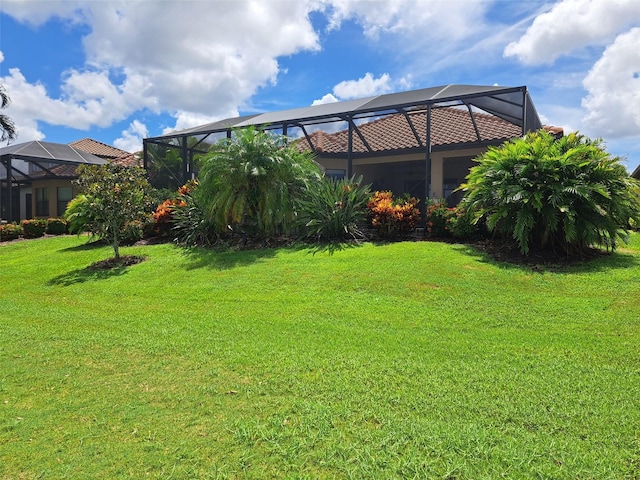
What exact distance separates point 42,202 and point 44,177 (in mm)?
2032

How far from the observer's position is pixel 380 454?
2.80 m

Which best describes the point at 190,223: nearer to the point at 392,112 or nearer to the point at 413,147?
the point at 392,112

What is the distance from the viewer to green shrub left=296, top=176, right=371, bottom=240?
11109 mm

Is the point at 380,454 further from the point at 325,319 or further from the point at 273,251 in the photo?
the point at 273,251

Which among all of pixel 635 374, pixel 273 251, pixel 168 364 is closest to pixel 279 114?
pixel 273 251

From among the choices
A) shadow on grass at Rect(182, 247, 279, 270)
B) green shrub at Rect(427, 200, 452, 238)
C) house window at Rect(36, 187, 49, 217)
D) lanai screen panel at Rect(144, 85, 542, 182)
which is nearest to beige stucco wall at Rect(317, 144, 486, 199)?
lanai screen panel at Rect(144, 85, 542, 182)

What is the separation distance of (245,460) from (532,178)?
26.1ft

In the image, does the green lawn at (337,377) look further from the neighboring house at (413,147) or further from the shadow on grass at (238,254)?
the neighboring house at (413,147)

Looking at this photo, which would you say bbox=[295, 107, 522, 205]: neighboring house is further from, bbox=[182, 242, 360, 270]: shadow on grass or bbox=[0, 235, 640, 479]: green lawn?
bbox=[0, 235, 640, 479]: green lawn

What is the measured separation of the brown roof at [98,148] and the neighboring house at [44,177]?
4.34 meters

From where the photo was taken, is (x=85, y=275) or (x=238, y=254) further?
(x=238, y=254)

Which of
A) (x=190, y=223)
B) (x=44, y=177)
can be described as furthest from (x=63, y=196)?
(x=190, y=223)

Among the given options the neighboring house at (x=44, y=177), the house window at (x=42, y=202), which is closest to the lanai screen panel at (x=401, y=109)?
the neighboring house at (x=44, y=177)

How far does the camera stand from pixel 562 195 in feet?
26.7
